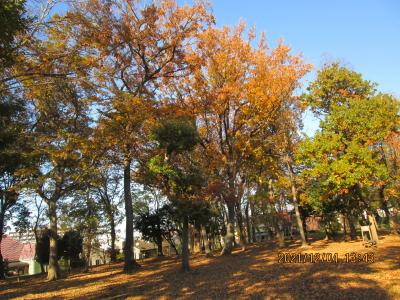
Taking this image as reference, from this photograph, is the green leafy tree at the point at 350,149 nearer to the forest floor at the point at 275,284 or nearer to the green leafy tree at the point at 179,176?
the forest floor at the point at 275,284

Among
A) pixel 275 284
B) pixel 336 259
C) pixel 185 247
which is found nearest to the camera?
pixel 275 284

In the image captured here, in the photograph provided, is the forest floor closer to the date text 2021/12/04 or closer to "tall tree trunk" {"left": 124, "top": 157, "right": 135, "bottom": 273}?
the date text 2021/12/04

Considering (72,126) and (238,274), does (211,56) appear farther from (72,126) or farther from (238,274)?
(238,274)

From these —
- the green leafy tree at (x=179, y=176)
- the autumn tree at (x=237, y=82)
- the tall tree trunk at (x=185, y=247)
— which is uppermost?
the autumn tree at (x=237, y=82)

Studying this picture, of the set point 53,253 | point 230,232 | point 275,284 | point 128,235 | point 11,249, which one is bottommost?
point 275,284

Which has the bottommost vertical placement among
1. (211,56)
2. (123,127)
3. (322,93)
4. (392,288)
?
(392,288)

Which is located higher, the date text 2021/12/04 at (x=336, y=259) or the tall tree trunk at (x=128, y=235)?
the tall tree trunk at (x=128, y=235)

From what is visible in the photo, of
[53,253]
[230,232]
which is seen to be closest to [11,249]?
[53,253]

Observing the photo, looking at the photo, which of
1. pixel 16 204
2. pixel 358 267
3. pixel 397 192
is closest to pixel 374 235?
pixel 397 192

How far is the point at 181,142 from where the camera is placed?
1534 cm

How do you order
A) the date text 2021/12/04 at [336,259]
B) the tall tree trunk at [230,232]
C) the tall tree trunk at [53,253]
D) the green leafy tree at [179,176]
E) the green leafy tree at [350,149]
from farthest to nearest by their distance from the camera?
the tall tree trunk at [230,232] < the tall tree trunk at [53,253] < the green leafy tree at [350,149] < the green leafy tree at [179,176] < the date text 2021/12/04 at [336,259]

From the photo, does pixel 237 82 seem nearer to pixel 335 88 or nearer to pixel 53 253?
pixel 335 88

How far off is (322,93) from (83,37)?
19.4 m

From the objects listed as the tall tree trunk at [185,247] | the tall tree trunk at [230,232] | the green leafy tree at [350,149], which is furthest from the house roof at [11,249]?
the green leafy tree at [350,149]
